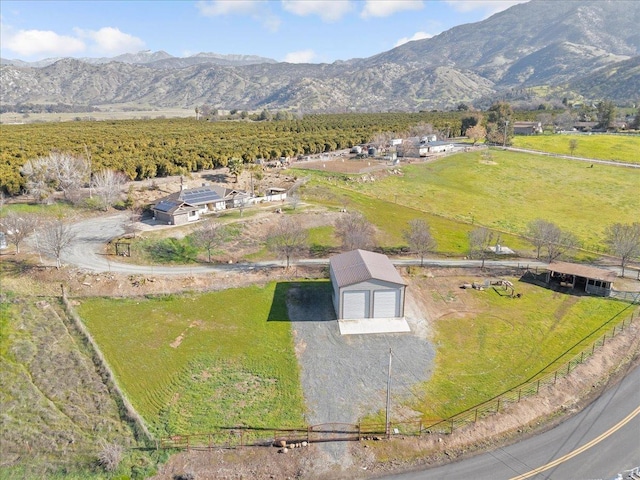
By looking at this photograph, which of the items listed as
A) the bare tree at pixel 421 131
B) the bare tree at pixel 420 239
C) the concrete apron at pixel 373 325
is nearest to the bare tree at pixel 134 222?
the concrete apron at pixel 373 325

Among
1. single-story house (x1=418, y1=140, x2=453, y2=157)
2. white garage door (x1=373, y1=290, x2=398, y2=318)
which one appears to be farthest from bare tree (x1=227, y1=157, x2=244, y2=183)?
white garage door (x1=373, y1=290, x2=398, y2=318)

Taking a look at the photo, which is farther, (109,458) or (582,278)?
(582,278)

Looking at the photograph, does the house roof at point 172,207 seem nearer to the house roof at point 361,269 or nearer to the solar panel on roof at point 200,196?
the solar panel on roof at point 200,196

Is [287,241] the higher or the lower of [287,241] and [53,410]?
the higher

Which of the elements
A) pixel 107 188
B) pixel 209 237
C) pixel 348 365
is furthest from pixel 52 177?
pixel 348 365

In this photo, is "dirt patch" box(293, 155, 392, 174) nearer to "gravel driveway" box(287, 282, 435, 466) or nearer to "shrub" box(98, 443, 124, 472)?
"gravel driveway" box(287, 282, 435, 466)

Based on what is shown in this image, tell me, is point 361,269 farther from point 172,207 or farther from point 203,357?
point 172,207

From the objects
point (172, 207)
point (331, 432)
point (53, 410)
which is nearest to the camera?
point (331, 432)
